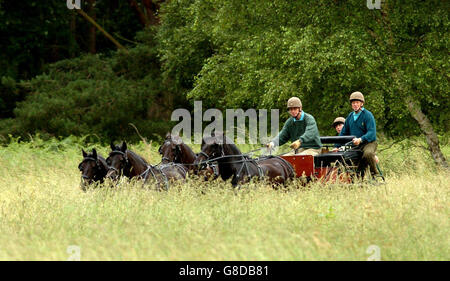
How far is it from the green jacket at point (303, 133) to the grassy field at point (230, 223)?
115 centimetres

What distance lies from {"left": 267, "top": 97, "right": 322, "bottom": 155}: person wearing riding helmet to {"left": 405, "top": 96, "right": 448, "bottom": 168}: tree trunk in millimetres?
6522

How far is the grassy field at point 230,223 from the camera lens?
7.89 meters

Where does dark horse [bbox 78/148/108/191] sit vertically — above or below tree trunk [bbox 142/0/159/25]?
below

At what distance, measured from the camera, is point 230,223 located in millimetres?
9461

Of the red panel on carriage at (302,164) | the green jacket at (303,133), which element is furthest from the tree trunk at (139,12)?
the red panel on carriage at (302,164)

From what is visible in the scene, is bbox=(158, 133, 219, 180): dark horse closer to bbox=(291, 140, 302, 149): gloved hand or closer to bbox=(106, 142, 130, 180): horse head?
bbox=(106, 142, 130, 180): horse head

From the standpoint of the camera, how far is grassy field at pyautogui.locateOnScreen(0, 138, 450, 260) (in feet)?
25.9

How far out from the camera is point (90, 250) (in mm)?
8008

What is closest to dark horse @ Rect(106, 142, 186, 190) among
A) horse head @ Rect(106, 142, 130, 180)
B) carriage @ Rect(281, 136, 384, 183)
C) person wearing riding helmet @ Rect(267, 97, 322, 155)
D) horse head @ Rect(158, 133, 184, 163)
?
horse head @ Rect(106, 142, 130, 180)

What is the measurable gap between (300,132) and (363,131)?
112 centimetres

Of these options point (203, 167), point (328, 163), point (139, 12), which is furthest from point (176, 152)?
point (139, 12)

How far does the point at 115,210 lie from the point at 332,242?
133 inches

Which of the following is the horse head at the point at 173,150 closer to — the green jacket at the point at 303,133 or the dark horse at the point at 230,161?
the green jacket at the point at 303,133

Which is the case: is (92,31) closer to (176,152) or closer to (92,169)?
(176,152)
